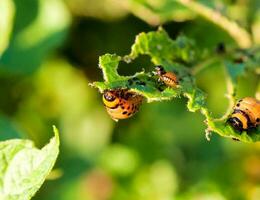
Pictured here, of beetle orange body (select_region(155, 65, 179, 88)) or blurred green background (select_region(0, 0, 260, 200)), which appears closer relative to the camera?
beetle orange body (select_region(155, 65, 179, 88))

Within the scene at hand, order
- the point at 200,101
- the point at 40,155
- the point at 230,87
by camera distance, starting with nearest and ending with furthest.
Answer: the point at 40,155 → the point at 200,101 → the point at 230,87

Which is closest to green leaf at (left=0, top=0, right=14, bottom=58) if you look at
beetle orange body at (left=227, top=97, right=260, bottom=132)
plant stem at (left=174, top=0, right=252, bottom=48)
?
plant stem at (left=174, top=0, right=252, bottom=48)

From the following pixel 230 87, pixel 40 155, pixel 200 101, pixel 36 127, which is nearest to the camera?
pixel 40 155

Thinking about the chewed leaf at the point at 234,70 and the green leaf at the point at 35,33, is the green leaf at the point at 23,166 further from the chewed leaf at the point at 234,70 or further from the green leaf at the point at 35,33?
the green leaf at the point at 35,33

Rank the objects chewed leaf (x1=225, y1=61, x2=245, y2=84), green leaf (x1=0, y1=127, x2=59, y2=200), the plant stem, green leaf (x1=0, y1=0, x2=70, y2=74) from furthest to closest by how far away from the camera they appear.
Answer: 1. green leaf (x1=0, y1=0, x2=70, y2=74)
2. the plant stem
3. chewed leaf (x1=225, y1=61, x2=245, y2=84)
4. green leaf (x1=0, y1=127, x2=59, y2=200)

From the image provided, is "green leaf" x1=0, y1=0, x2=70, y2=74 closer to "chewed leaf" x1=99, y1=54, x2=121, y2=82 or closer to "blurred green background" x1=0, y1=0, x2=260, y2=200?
"blurred green background" x1=0, y1=0, x2=260, y2=200

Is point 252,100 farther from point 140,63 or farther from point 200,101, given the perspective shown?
point 140,63

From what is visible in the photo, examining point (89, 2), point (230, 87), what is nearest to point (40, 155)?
point (230, 87)
